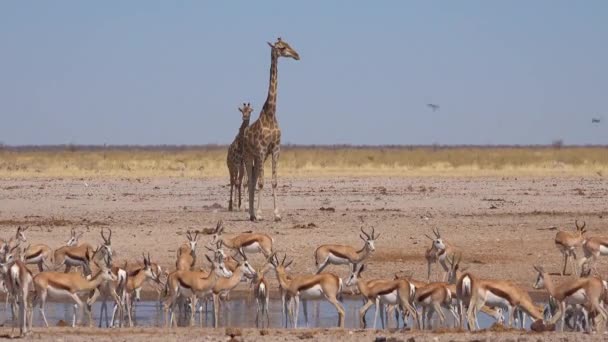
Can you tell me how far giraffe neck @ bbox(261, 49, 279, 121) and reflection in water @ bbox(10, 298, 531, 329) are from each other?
30.9 feet

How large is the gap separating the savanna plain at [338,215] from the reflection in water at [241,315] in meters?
0.89

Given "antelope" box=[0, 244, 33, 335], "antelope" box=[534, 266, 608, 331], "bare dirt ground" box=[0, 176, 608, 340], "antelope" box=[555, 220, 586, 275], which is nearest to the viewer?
"antelope" box=[0, 244, 33, 335]

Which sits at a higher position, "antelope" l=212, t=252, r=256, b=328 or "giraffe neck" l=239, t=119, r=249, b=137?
"giraffe neck" l=239, t=119, r=249, b=137

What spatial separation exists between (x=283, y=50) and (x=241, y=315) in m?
12.5

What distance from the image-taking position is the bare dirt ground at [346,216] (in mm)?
21234

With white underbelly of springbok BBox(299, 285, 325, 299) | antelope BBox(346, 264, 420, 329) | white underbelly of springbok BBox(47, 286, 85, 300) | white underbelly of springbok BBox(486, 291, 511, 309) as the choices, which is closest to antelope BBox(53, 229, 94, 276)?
white underbelly of springbok BBox(47, 286, 85, 300)

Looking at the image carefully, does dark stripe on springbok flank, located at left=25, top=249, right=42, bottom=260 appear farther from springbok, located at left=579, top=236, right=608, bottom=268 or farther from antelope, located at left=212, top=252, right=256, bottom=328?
springbok, located at left=579, top=236, right=608, bottom=268

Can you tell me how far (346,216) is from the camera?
26.6m

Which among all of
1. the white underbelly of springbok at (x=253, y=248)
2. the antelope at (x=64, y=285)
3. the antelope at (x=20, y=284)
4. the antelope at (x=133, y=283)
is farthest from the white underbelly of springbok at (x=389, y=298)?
the white underbelly of springbok at (x=253, y=248)

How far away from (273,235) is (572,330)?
29.8 feet

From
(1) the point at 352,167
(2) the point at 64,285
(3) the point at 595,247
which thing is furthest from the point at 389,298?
(1) the point at 352,167

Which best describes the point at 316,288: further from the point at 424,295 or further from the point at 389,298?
the point at 424,295

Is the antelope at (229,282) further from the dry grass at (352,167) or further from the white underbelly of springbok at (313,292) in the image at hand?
the dry grass at (352,167)

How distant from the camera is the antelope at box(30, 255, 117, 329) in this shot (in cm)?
1466
